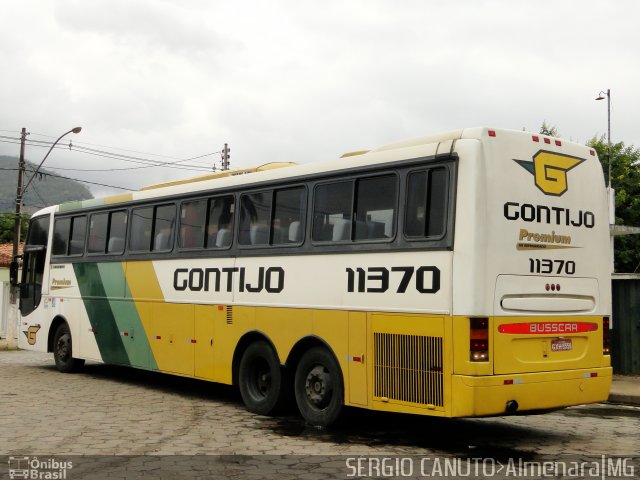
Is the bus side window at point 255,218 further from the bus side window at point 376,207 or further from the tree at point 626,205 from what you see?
the tree at point 626,205

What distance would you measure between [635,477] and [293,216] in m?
5.17

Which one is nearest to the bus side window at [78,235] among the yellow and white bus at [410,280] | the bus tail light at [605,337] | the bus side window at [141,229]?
the bus side window at [141,229]

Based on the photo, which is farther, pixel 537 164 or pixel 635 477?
pixel 537 164

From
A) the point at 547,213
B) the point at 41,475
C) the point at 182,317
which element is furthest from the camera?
the point at 182,317

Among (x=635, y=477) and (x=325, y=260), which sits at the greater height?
(x=325, y=260)

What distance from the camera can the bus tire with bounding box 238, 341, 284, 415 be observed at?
10.4 m

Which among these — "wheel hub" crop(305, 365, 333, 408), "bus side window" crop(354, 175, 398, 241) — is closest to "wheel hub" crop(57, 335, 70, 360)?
"wheel hub" crop(305, 365, 333, 408)

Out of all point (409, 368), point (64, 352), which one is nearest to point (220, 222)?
point (409, 368)

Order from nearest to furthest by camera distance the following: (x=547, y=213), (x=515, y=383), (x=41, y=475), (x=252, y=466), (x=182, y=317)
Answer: (x=41, y=475)
(x=252, y=466)
(x=515, y=383)
(x=547, y=213)
(x=182, y=317)

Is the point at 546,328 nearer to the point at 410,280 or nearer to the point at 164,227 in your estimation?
the point at 410,280

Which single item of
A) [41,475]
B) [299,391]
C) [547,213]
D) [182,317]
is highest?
[547,213]

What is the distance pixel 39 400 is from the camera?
1195 cm

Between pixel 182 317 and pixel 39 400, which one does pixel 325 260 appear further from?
pixel 39 400

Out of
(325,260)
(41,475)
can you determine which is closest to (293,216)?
(325,260)
